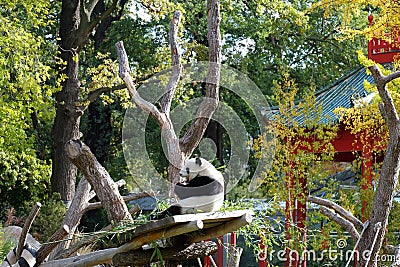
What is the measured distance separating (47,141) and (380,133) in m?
8.79

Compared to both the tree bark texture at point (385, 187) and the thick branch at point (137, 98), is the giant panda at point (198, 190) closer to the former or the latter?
the tree bark texture at point (385, 187)

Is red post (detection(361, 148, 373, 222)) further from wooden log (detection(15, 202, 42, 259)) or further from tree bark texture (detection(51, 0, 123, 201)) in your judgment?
tree bark texture (detection(51, 0, 123, 201))

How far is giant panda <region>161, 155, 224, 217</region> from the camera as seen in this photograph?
12.1 feet

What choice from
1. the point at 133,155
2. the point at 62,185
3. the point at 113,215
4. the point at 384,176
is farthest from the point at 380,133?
the point at 133,155

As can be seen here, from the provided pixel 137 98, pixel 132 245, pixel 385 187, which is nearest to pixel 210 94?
pixel 137 98

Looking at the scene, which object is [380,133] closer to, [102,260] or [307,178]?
[307,178]

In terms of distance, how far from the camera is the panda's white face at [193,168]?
12.3ft

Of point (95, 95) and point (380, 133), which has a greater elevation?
point (95, 95)

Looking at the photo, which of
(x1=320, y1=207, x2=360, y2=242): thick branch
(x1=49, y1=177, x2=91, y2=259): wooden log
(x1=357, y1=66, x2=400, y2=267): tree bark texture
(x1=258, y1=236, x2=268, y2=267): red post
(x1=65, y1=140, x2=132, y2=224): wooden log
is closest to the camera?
(x1=65, y1=140, x2=132, y2=224): wooden log

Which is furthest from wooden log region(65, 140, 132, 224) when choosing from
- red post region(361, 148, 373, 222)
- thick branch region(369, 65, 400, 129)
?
red post region(361, 148, 373, 222)

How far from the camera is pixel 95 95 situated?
40.9 feet

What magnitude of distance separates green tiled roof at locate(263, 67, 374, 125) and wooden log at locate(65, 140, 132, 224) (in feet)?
14.1

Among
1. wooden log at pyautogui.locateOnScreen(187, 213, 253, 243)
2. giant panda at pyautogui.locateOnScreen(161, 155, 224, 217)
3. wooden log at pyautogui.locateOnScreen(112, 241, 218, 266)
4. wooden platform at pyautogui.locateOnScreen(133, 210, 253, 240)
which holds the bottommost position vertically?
wooden log at pyautogui.locateOnScreen(112, 241, 218, 266)

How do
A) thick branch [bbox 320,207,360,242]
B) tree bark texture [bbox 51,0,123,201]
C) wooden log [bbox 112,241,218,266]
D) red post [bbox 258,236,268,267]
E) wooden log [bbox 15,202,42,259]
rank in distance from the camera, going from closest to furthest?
wooden log [bbox 112,241,218,266] < wooden log [bbox 15,202,42,259] < thick branch [bbox 320,207,360,242] < red post [bbox 258,236,268,267] < tree bark texture [bbox 51,0,123,201]
